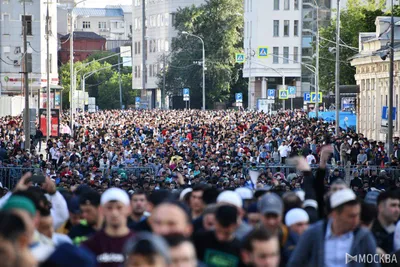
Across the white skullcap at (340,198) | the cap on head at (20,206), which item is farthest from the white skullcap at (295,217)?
the cap on head at (20,206)

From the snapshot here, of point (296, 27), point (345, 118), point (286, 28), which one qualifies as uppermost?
point (296, 27)

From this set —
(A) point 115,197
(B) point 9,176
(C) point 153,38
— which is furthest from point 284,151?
(C) point 153,38

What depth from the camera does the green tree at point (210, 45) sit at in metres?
113

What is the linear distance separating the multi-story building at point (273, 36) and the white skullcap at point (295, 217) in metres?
100

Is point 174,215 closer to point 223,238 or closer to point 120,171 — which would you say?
point 223,238

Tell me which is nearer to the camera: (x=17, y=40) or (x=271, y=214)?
(x=271, y=214)

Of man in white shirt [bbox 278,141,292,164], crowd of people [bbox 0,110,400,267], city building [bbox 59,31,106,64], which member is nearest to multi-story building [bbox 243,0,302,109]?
city building [bbox 59,31,106,64]

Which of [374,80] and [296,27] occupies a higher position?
[296,27]

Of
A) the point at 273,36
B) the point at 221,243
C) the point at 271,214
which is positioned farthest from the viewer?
the point at 273,36

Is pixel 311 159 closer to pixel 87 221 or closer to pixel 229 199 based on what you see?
pixel 87 221

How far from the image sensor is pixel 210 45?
114000 millimetres

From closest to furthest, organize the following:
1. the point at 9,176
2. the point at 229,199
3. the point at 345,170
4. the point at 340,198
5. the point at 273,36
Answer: the point at 340,198
the point at 229,199
the point at 345,170
the point at 9,176
the point at 273,36

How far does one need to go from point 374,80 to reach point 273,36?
52.0m

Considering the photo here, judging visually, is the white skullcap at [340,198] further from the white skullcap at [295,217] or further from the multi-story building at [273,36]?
the multi-story building at [273,36]
